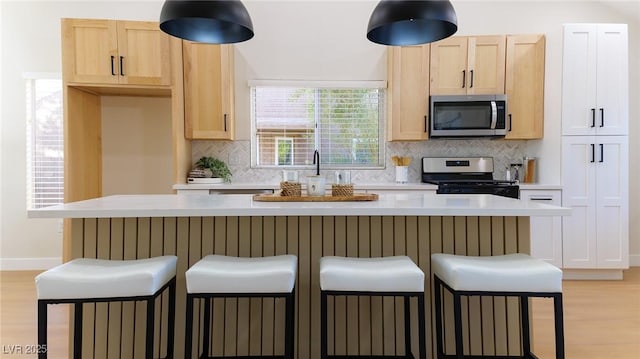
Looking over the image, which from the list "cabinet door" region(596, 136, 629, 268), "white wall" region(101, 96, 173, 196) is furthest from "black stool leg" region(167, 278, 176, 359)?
"cabinet door" region(596, 136, 629, 268)

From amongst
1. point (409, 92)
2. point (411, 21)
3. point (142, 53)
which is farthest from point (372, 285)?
point (142, 53)

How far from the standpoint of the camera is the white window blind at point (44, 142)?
4.15 meters

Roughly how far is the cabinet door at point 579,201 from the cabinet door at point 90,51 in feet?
14.6

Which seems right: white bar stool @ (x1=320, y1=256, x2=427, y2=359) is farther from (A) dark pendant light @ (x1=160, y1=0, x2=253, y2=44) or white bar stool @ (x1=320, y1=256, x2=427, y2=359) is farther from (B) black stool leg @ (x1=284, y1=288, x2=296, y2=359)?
(A) dark pendant light @ (x1=160, y1=0, x2=253, y2=44)

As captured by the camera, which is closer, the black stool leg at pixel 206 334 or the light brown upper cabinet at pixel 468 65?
the black stool leg at pixel 206 334

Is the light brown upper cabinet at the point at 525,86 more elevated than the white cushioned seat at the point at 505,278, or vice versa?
the light brown upper cabinet at the point at 525,86

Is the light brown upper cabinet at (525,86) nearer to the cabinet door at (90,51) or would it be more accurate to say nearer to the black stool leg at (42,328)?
the cabinet door at (90,51)

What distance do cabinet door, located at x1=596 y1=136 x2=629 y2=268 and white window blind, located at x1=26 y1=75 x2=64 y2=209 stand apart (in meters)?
5.65

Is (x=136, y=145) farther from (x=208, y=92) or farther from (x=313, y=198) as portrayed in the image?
(x=313, y=198)

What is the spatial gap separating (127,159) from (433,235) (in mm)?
3493

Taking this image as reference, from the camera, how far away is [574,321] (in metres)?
2.76

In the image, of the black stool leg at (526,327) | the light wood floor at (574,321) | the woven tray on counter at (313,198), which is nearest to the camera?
the black stool leg at (526,327)

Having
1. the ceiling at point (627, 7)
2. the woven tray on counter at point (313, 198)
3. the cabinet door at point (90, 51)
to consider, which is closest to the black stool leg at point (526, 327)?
the woven tray on counter at point (313, 198)

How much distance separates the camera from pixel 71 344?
198 centimetres
